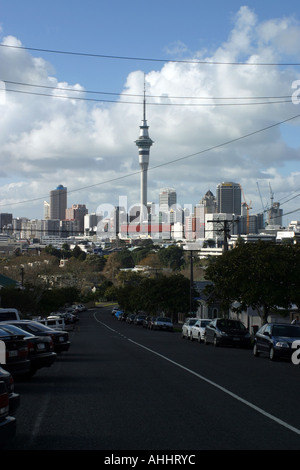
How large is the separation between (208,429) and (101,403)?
337 centimetres

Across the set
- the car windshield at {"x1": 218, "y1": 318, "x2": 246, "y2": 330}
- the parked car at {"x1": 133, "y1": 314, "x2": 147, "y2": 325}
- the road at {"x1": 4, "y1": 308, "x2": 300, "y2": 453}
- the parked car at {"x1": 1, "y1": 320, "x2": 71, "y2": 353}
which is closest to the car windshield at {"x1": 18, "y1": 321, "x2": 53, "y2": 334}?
the parked car at {"x1": 1, "y1": 320, "x2": 71, "y2": 353}

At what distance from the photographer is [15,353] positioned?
49.1 ft

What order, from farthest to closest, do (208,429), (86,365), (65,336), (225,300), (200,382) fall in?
(225,300)
(65,336)
(86,365)
(200,382)
(208,429)

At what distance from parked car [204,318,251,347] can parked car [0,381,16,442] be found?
2533cm

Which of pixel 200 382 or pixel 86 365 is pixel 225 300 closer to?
pixel 86 365

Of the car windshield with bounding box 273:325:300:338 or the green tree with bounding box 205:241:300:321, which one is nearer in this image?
the car windshield with bounding box 273:325:300:338

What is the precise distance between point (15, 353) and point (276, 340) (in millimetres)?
12530

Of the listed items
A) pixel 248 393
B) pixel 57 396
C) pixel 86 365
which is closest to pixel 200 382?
pixel 248 393

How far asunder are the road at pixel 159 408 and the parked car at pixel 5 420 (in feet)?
2.35

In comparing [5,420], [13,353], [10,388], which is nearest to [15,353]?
[13,353]

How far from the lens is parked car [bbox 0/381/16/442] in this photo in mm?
8204

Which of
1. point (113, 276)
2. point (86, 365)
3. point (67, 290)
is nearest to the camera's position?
point (86, 365)

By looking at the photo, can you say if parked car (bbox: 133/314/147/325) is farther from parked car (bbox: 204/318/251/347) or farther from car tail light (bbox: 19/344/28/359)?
car tail light (bbox: 19/344/28/359)
